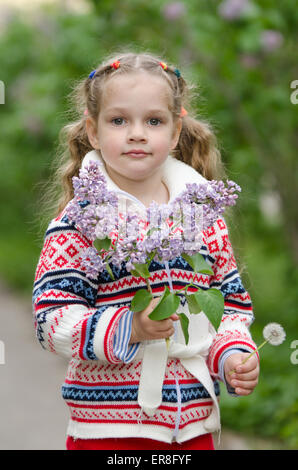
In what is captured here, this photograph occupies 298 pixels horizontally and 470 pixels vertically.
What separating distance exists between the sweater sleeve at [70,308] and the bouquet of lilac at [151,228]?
0.21 metres

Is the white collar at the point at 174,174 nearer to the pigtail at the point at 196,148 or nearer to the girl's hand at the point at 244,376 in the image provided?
the pigtail at the point at 196,148

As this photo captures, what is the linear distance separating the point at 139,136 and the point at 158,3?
325cm

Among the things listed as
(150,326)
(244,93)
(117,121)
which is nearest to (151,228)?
(150,326)

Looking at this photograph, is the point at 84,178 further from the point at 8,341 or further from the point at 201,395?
the point at 8,341

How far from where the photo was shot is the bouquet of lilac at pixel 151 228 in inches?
71.6

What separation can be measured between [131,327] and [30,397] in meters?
3.61

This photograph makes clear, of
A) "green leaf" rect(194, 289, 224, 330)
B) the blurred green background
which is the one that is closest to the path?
A: the blurred green background

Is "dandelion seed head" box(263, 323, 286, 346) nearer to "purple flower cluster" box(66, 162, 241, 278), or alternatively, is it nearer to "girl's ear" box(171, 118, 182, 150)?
"purple flower cluster" box(66, 162, 241, 278)

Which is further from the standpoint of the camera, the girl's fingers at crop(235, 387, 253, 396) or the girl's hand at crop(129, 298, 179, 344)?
the girl's fingers at crop(235, 387, 253, 396)

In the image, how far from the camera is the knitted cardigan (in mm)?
2098

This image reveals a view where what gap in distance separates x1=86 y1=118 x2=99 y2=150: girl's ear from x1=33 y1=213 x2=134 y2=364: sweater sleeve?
11.1 inches

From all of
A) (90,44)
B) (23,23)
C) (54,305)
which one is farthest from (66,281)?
(23,23)

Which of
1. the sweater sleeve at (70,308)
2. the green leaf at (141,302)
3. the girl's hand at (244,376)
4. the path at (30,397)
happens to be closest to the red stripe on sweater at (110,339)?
the sweater sleeve at (70,308)

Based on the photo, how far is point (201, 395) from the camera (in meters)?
2.26
